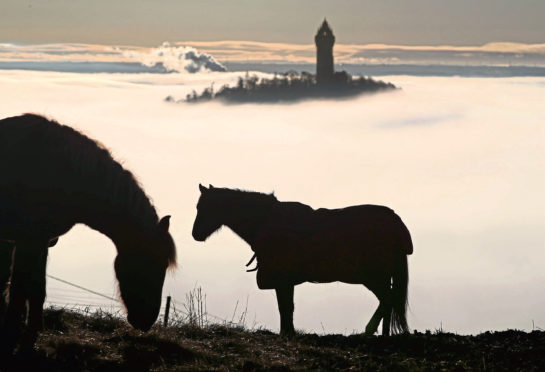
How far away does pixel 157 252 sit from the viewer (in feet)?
32.6

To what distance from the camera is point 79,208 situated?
1009cm

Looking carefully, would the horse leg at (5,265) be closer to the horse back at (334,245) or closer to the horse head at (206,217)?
the horse head at (206,217)

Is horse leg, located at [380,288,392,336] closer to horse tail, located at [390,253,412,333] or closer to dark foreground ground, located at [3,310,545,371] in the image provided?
horse tail, located at [390,253,412,333]

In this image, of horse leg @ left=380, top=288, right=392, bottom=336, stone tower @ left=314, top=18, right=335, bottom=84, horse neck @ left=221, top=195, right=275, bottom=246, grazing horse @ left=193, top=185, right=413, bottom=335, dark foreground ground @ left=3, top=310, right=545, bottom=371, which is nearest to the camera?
dark foreground ground @ left=3, top=310, right=545, bottom=371

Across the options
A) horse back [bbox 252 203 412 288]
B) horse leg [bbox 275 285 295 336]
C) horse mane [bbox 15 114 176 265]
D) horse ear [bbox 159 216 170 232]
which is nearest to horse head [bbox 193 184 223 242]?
horse back [bbox 252 203 412 288]

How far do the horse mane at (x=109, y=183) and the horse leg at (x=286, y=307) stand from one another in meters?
3.21

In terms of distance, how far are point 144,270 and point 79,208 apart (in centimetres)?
112

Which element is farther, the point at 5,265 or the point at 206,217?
the point at 206,217

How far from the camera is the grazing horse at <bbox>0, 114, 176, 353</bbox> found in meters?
9.91

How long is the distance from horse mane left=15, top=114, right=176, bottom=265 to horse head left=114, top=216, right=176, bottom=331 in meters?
0.08

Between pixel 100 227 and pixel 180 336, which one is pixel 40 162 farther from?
pixel 180 336

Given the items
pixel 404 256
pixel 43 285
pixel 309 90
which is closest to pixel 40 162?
pixel 43 285

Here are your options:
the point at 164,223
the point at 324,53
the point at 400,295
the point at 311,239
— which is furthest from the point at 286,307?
the point at 324,53

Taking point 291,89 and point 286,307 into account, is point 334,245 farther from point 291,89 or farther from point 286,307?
point 291,89
